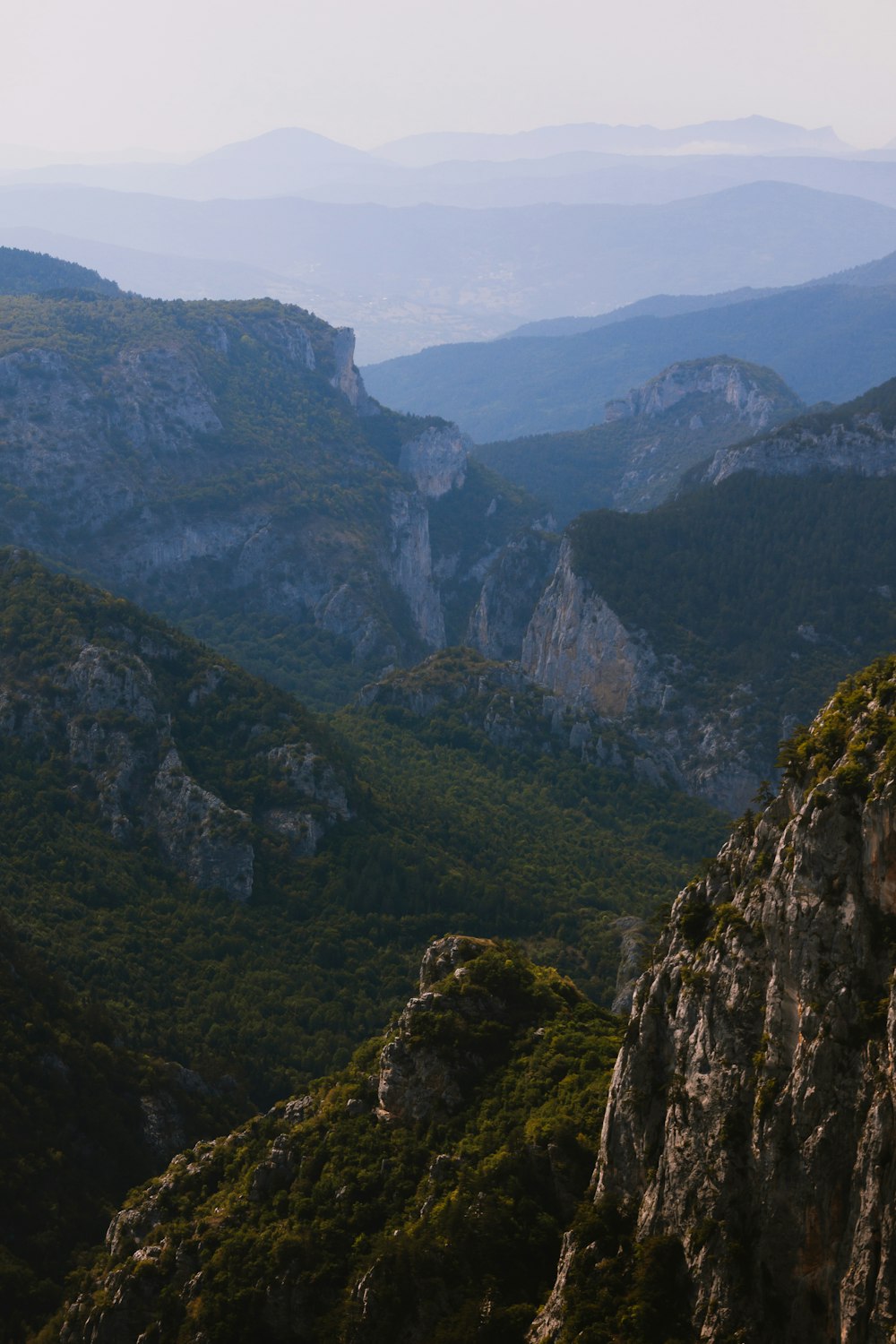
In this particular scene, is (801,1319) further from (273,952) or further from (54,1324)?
(273,952)

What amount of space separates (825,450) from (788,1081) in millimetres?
128884

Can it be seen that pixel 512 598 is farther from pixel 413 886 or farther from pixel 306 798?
pixel 413 886

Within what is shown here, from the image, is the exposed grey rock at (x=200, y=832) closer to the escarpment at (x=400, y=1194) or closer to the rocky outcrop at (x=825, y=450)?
the escarpment at (x=400, y=1194)

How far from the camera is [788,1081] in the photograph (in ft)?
82.5

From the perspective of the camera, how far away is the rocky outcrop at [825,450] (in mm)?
140000

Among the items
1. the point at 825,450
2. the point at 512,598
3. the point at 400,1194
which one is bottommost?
the point at 400,1194

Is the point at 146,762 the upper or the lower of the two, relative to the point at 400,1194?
upper

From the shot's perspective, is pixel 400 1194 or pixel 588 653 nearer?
pixel 400 1194

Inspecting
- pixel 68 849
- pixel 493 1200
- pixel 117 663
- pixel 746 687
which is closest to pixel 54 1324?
pixel 493 1200

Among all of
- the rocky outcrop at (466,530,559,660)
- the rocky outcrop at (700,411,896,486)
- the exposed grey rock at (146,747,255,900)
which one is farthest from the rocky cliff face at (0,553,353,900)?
the rocky outcrop at (466,530,559,660)

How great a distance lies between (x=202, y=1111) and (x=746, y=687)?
8025 centimetres

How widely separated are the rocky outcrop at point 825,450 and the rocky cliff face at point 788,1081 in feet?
389

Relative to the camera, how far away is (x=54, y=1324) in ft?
137

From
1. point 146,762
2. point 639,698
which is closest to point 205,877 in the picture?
point 146,762
